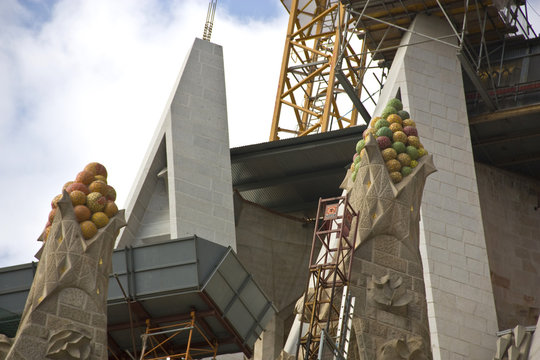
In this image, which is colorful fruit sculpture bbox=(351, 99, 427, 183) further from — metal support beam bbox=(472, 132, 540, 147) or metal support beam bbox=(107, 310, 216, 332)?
metal support beam bbox=(472, 132, 540, 147)

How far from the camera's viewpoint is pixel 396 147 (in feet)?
88.6

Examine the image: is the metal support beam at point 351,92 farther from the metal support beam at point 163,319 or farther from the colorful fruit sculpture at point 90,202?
the colorful fruit sculpture at point 90,202

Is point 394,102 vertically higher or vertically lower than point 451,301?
higher

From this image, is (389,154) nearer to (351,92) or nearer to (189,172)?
(189,172)

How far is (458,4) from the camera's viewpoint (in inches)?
1555

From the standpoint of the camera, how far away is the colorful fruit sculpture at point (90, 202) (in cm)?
2394

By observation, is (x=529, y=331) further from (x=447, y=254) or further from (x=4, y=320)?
(x=4, y=320)

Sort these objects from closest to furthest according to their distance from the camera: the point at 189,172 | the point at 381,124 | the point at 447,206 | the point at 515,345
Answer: the point at 381,124, the point at 515,345, the point at 447,206, the point at 189,172

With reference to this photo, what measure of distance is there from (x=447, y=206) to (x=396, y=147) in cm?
915

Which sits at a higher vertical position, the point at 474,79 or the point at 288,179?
the point at 288,179

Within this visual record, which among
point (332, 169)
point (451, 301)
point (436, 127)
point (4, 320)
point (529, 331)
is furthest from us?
point (332, 169)

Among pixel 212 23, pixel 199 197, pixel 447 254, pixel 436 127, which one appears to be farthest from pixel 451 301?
pixel 212 23

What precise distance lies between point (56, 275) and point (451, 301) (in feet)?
45.5

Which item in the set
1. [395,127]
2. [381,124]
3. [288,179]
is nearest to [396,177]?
[395,127]
